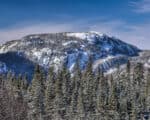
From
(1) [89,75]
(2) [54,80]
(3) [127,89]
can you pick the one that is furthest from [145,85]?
(2) [54,80]

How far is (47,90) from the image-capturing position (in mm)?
123500

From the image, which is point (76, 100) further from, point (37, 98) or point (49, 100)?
point (37, 98)

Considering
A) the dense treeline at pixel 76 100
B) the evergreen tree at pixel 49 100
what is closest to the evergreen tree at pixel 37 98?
the dense treeline at pixel 76 100

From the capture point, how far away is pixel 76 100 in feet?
403

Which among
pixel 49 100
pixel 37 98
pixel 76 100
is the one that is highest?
pixel 37 98

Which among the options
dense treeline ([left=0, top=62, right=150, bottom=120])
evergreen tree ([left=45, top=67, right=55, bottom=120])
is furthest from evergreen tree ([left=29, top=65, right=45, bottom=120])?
evergreen tree ([left=45, top=67, right=55, bottom=120])

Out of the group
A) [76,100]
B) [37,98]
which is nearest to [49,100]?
[37,98]

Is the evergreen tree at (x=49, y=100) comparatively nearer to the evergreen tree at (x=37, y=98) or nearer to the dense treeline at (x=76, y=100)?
the dense treeline at (x=76, y=100)

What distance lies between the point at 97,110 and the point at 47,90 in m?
16.4

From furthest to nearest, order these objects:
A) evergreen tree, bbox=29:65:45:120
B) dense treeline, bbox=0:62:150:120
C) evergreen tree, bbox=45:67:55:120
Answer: evergreen tree, bbox=29:65:45:120, evergreen tree, bbox=45:67:55:120, dense treeline, bbox=0:62:150:120

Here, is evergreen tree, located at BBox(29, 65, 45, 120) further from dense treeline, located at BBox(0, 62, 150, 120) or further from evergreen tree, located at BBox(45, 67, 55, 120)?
evergreen tree, located at BBox(45, 67, 55, 120)

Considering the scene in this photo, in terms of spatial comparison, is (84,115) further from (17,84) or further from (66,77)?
(17,84)

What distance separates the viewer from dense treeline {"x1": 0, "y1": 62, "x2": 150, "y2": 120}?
374ft

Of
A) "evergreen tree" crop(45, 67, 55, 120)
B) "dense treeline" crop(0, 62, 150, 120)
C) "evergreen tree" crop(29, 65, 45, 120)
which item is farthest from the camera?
"evergreen tree" crop(29, 65, 45, 120)
